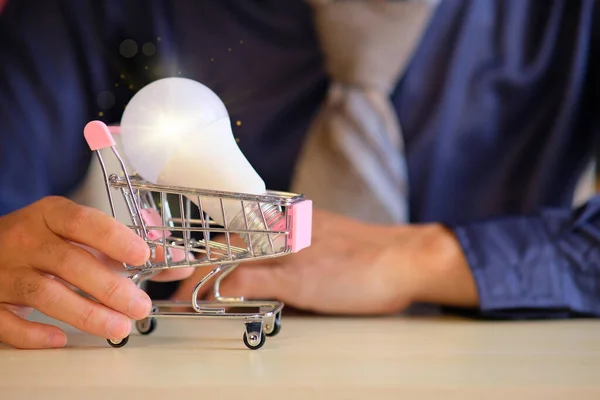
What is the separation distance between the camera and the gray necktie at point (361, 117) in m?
0.95

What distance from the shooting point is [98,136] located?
1.44 ft

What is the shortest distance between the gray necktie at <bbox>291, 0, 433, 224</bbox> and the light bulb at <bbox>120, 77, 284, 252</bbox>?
496mm

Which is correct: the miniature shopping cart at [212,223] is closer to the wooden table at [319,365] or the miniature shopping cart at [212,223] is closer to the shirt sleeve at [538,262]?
the wooden table at [319,365]

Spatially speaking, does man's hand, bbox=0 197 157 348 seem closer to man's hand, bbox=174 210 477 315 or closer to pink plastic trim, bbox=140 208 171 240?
pink plastic trim, bbox=140 208 171 240

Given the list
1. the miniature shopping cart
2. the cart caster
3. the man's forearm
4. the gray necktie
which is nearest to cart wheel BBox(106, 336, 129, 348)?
the miniature shopping cart

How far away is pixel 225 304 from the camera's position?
533mm

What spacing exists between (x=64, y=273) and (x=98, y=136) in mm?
108

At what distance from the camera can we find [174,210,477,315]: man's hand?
2.22 feet

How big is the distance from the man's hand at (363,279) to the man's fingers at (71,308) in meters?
0.22

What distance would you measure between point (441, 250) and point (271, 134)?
1.40 ft

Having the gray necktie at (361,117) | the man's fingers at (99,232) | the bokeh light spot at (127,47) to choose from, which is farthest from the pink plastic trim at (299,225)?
the gray necktie at (361,117)

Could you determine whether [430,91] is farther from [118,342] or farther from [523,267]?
[118,342]

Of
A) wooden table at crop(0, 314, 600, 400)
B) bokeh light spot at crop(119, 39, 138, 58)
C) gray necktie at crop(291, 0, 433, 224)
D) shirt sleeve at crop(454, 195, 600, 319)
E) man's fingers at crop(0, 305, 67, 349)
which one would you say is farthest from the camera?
gray necktie at crop(291, 0, 433, 224)

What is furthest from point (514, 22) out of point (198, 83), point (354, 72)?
point (198, 83)
